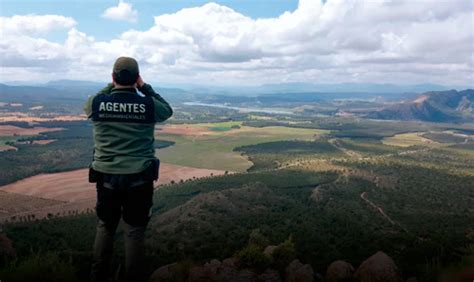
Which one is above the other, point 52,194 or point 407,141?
point 407,141

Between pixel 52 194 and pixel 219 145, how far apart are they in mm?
76778

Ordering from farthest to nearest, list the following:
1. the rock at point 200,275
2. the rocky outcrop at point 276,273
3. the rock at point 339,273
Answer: the rock at point 339,273 → the rocky outcrop at point 276,273 → the rock at point 200,275

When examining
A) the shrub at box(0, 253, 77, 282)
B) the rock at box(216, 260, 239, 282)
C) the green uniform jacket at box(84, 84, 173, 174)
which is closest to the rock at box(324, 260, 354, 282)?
the rock at box(216, 260, 239, 282)

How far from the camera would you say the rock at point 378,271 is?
9891mm

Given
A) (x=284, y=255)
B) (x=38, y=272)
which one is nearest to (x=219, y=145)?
(x=284, y=255)

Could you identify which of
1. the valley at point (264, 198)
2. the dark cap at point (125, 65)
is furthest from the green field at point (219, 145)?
the dark cap at point (125, 65)

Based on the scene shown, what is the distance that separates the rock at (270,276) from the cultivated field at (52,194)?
53.2m

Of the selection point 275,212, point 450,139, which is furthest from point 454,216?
point 450,139

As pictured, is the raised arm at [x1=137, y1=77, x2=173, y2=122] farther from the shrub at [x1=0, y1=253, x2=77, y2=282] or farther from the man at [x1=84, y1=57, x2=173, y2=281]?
the shrub at [x1=0, y1=253, x2=77, y2=282]

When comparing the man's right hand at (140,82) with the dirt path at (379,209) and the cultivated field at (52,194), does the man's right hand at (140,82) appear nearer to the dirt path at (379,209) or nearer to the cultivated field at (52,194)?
the dirt path at (379,209)

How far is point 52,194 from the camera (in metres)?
72.6

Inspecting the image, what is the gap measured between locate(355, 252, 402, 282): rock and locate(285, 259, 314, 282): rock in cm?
121

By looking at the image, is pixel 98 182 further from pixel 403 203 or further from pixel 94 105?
pixel 403 203

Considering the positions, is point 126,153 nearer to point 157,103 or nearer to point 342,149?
point 157,103
